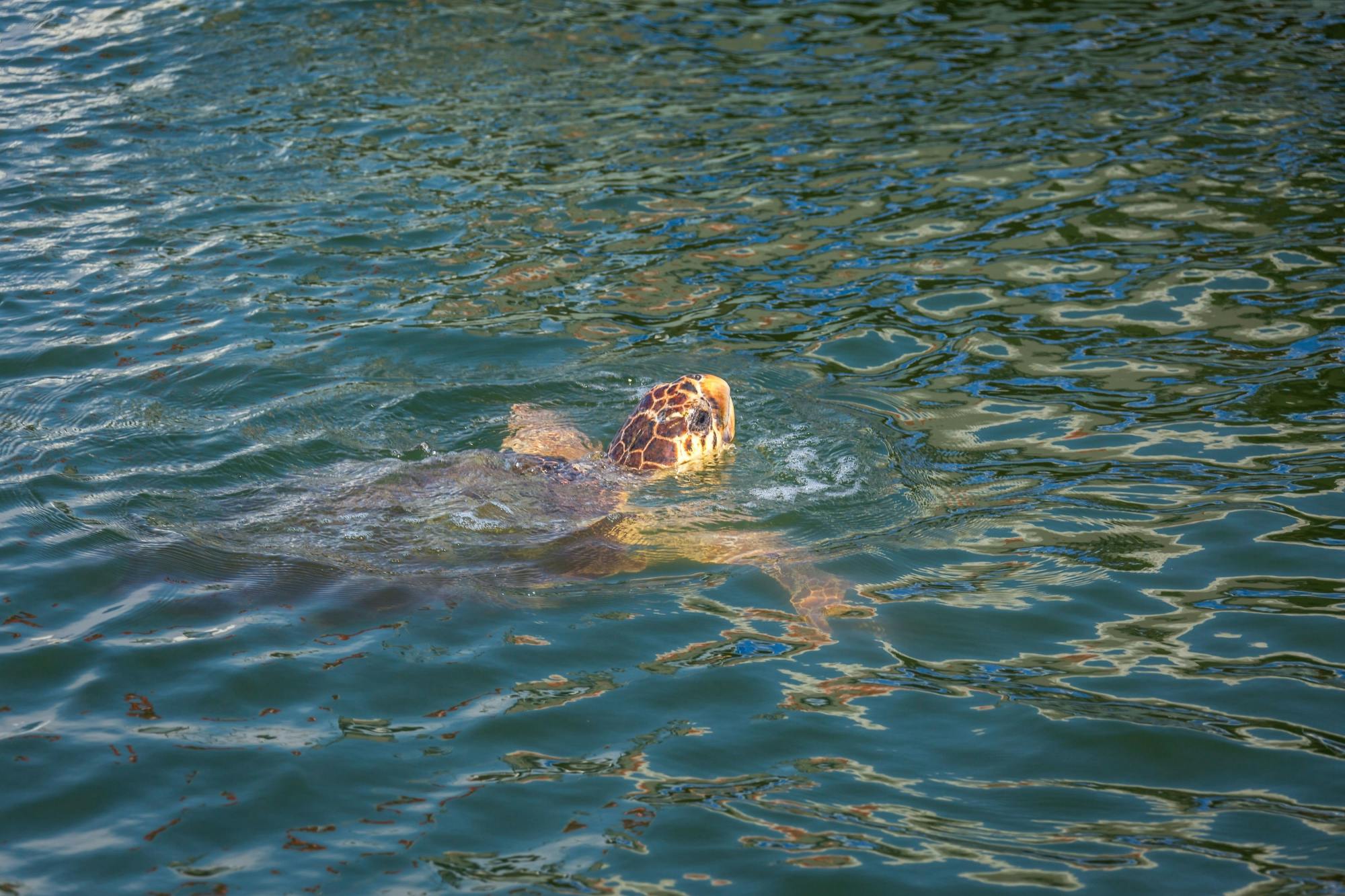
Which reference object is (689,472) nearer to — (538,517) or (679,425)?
(679,425)

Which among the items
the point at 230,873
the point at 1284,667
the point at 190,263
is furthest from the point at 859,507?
the point at 190,263

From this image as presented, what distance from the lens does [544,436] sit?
7.44 meters

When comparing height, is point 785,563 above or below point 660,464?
below

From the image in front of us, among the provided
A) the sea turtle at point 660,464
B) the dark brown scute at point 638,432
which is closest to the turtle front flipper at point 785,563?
the sea turtle at point 660,464

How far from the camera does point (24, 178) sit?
38.0ft

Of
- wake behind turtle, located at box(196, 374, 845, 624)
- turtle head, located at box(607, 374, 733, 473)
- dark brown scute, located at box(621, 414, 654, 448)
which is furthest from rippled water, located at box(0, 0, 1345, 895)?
dark brown scute, located at box(621, 414, 654, 448)

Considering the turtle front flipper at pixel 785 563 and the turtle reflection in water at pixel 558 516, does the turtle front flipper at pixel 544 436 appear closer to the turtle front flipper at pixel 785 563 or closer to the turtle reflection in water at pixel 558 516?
the turtle reflection in water at pixel 558 516

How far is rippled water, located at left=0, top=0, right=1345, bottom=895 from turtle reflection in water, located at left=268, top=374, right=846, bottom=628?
0.04 meters

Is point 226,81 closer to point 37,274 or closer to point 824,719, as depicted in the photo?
point 37,274

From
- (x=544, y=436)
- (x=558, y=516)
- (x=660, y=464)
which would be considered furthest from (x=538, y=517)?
(x=544, y=436)

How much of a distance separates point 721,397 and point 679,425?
367mm

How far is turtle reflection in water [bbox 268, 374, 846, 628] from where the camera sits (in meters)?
6.05

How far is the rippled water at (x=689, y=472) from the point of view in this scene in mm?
4289

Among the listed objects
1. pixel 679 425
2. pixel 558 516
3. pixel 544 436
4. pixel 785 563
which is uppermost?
pixel 679 425
